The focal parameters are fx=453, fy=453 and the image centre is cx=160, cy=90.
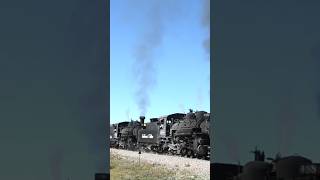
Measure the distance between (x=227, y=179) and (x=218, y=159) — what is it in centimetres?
102

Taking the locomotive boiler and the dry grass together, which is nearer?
the dry grass

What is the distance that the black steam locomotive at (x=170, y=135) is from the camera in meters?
26.8

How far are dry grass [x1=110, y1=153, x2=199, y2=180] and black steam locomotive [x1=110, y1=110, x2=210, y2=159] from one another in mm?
3716

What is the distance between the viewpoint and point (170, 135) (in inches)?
1289

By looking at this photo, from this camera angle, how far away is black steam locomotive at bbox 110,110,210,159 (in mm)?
26811

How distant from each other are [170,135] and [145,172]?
474 inches

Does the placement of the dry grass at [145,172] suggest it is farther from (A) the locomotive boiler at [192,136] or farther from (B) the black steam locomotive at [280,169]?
(B) the black steam locomotive at [280,169]

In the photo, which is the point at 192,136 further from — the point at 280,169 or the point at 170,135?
the point at 280,169

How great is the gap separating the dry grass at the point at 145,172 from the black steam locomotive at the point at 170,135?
3.72 m

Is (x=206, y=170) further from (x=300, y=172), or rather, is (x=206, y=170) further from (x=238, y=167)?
(x=300, y=172)
